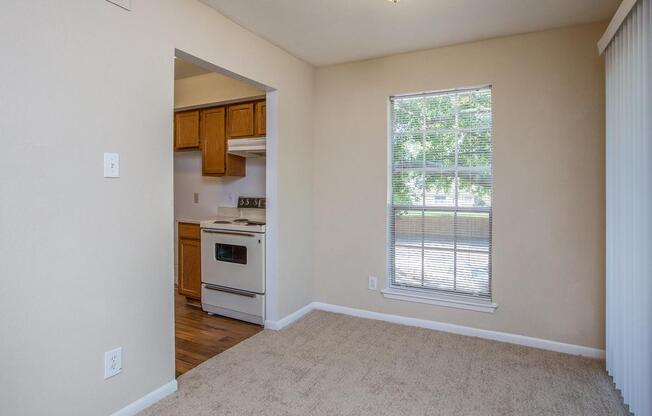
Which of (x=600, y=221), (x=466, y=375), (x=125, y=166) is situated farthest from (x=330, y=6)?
(x=466, y=375)

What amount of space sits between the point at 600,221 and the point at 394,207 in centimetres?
156

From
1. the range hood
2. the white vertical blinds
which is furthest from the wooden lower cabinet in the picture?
the white vertical blinds

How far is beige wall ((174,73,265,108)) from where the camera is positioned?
3.82 meters

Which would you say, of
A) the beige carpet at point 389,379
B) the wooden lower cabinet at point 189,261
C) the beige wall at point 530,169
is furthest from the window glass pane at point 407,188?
the wooden lower cabinet at point 189,261

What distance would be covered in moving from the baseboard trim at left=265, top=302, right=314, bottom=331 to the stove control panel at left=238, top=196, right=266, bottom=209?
46.2 inches

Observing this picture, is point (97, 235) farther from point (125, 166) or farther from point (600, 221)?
point (600, 221)

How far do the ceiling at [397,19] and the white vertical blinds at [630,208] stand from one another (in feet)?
1.49

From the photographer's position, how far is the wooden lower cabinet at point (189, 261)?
154 inches

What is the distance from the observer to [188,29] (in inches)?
92.5

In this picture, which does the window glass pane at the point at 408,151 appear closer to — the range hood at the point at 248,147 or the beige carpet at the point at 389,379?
the range hood at the point at 248,147

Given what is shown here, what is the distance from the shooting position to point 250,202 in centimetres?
423

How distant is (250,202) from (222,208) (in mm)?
476

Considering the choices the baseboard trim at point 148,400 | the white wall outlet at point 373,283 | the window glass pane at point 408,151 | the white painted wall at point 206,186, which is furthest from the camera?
the white painted wall at point 206,186

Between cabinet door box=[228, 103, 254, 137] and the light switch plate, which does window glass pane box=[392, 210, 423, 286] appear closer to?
cabinet door box=[228, 103, 254, 137]
